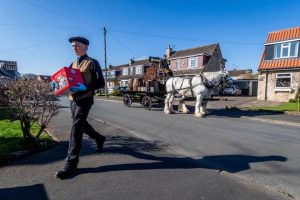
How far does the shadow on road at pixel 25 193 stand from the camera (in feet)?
10.7

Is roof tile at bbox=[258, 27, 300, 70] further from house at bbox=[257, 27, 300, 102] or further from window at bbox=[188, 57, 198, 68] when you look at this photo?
window at bbox=[188, 57, 198, 68]

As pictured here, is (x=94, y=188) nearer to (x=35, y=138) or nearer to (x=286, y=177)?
(x=35, y=138)

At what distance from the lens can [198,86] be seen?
1199cm

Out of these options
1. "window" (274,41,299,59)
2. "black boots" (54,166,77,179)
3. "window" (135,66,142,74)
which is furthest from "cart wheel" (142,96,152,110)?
"window" (135,66,142,74)

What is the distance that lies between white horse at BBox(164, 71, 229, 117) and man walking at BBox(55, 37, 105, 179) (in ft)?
27.1

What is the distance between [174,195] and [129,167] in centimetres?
125

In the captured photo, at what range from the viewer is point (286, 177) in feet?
14.0

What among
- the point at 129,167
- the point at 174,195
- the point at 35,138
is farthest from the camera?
the point at 35,138

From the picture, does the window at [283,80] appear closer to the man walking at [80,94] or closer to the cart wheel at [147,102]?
the cart wheel at [147,102]

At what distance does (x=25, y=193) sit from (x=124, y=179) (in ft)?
4.81

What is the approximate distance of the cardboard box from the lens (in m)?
3.90

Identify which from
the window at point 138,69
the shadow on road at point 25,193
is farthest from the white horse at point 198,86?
the window at point 138,69

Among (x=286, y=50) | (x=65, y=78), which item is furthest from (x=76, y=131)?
(x=286, y=50)

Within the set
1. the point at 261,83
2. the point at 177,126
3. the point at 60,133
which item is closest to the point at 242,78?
the point at 261,83
